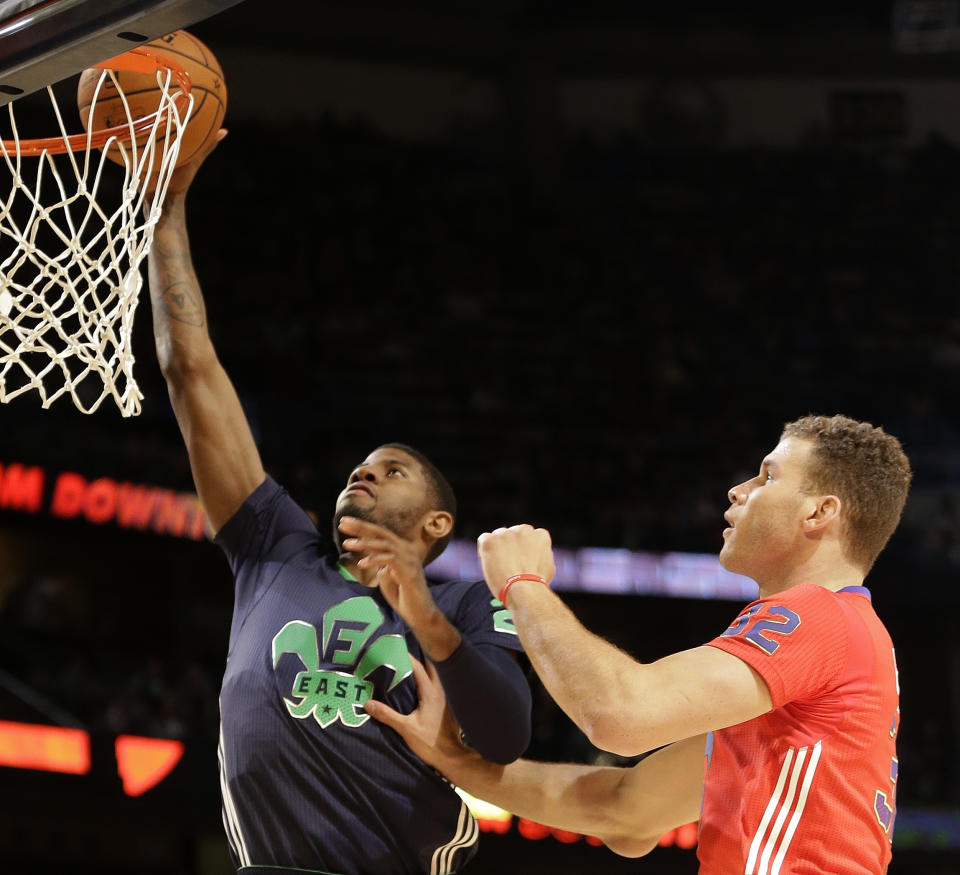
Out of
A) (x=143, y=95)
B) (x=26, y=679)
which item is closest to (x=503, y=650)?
(x=143, y=95)

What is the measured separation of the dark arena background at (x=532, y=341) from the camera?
9.73 metres

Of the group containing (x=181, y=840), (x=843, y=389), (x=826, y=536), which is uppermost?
(x=826, y=536)

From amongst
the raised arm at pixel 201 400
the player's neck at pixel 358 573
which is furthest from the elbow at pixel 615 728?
the raised arm at pixel 201 400

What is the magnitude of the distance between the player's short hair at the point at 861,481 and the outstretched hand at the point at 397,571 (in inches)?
32.7

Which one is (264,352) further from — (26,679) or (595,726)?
(595,726)

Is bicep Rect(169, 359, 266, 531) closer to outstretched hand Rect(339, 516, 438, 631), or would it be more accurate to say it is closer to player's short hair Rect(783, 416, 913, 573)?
outstretched hand Rect(339, 516, 438, 631)

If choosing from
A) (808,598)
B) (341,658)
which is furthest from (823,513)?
(341,658)

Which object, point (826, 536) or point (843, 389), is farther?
point (843, 389)

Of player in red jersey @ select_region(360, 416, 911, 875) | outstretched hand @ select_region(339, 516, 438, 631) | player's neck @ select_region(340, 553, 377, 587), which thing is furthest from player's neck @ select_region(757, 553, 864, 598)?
player's neck @ select_region(340, 553, 377, 587)

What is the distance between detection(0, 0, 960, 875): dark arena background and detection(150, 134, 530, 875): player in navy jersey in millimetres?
5647

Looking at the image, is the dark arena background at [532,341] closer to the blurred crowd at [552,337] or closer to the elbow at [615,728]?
the blurred crowd at [552,337]

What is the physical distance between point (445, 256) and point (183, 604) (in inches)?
211

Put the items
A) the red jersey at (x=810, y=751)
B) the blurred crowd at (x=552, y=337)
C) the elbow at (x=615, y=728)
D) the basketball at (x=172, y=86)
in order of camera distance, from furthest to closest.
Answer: the blurred crowd at (x=552, y=337) < the basketball at (x=172, y=86) < the red jersey at (x=810, y=751) < the elbow at (x=615, y=728)

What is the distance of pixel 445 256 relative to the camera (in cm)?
1498
